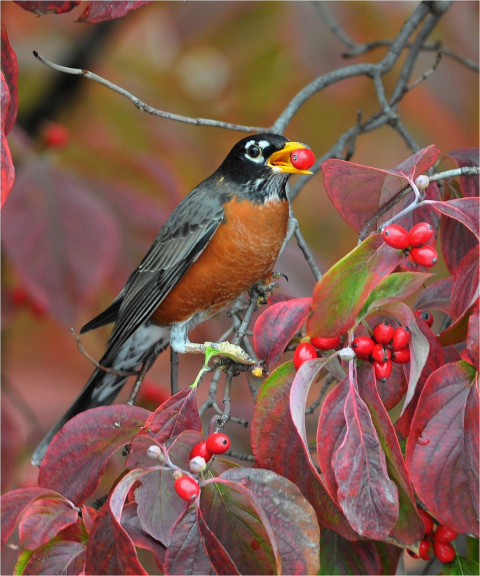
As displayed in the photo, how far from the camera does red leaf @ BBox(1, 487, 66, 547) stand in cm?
141

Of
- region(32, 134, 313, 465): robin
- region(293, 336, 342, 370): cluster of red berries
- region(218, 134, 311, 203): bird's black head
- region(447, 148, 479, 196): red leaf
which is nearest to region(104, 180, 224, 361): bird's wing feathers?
region(32, 134, 313, 465): robin

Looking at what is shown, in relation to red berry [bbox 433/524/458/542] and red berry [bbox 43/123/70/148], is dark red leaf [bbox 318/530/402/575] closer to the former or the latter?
red berry [bbox 433/524/458/542]

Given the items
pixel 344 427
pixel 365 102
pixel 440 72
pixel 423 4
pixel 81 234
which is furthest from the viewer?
pixel 365 102

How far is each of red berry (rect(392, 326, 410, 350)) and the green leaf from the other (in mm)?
111

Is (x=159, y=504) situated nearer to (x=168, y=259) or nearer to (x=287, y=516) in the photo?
(x=287, y=516)

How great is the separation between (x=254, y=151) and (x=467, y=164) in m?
1.06

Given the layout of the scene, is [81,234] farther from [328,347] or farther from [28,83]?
[28,83]

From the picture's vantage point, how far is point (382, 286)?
1.24 meters

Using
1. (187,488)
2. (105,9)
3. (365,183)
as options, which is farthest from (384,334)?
(105,9)

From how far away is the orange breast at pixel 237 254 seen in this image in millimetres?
2662

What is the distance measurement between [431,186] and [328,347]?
2.08 feet

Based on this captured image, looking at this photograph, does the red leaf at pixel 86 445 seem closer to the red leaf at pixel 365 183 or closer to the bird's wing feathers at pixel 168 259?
the red leaf at pixel 365 183

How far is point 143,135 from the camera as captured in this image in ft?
11.9

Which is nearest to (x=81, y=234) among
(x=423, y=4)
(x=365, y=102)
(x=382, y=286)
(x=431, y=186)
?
(x=431, y=186)
